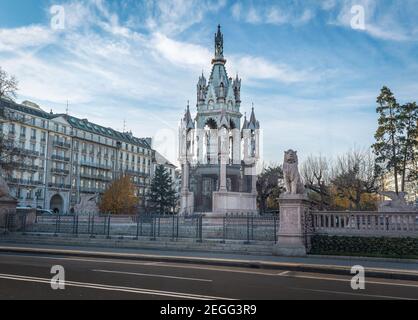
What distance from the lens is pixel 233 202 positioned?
1423 inches

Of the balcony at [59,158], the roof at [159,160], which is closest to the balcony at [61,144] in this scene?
the balcony at [59,158]

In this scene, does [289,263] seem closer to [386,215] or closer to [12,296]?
[386,215]

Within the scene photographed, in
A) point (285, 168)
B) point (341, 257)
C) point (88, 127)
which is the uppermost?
point (88, 127)

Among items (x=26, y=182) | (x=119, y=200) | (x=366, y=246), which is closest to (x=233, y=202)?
(x=366, y=246)

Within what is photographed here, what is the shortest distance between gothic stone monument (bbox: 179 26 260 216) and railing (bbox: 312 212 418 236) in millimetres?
18386

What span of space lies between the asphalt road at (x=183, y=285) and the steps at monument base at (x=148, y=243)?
618 cm

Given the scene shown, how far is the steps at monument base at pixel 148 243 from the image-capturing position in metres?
19.6

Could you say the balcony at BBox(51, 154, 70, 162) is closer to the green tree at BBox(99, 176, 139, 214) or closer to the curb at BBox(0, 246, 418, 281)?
the green tree at BBox(99, 176, 139, 214)

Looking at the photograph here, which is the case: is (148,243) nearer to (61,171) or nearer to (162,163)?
(61,171)

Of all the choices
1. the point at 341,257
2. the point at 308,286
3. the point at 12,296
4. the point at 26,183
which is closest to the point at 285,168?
the point at 341,257
